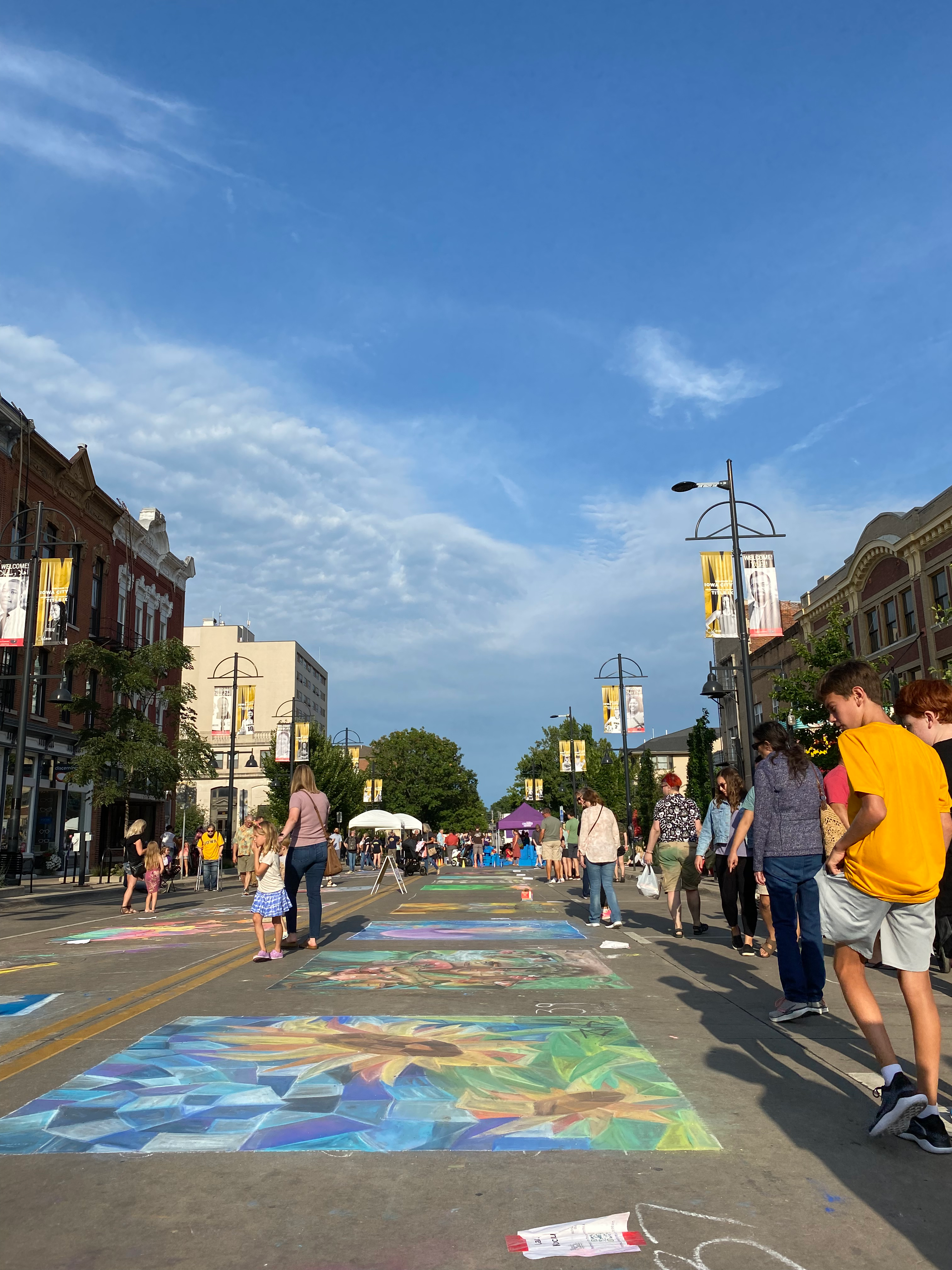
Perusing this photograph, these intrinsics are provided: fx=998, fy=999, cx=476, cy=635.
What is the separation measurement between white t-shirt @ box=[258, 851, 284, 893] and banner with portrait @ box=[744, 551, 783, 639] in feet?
38.5

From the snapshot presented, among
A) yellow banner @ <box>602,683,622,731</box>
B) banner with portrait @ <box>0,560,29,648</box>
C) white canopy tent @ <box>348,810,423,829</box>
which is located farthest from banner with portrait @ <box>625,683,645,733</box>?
banner with portrait @ <box>0,560,29,648</box>

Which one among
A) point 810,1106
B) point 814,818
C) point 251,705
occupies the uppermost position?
point 251,705

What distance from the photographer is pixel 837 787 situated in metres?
A: 7.15

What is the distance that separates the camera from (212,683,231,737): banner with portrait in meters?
40.8

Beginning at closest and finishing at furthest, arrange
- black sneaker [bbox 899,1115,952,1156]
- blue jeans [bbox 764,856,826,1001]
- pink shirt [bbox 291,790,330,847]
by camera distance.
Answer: black sneaker [bbox 899,1115,952,1156] → blue jeans [bbox 764,856,826,1001] → pink shirt [bbox 291,790,330,847]

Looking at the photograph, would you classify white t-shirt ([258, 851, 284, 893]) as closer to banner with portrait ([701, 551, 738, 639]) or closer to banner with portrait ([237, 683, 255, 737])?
banner with portrait ([701, 551, 738, 639])

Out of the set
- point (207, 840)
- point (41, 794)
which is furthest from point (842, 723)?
point (41, 794)

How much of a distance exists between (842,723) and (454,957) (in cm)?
608

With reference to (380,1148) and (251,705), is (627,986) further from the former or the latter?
(251,705)

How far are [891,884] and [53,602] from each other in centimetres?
2678

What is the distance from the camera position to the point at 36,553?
2727 centimetres

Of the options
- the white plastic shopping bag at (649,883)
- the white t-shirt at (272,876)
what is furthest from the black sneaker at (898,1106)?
the white plastic shopping bag at (649,883)

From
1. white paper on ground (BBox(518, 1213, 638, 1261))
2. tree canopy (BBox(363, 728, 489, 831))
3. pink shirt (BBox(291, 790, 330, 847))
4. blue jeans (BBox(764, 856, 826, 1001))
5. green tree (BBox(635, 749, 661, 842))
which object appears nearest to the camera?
white paper on ground (BBox(518, 1213, 638, 1261))

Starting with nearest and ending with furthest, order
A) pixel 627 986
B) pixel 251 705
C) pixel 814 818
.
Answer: pixel 814 818 → pixel 627 986 → pixel 251 705
